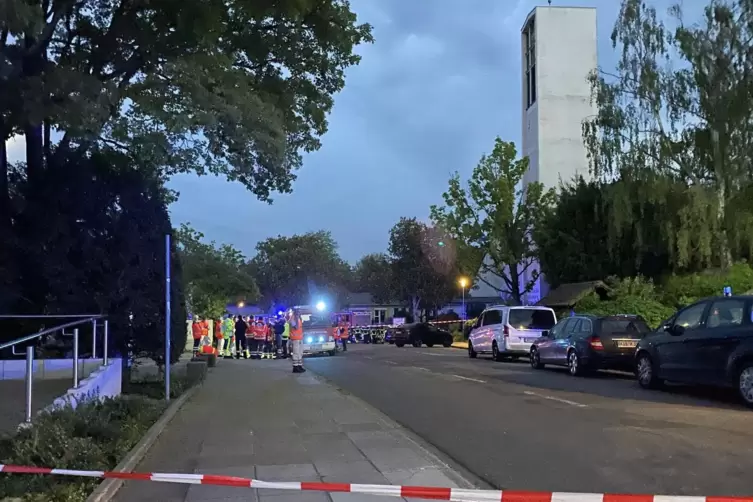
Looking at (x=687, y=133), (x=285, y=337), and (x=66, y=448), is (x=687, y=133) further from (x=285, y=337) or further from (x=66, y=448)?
(x=66, y=448)

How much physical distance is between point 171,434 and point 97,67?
8972 millimetres

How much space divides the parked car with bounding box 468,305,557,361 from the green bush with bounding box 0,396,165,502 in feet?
54.9

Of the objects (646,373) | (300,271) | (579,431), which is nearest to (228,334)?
(646,373)

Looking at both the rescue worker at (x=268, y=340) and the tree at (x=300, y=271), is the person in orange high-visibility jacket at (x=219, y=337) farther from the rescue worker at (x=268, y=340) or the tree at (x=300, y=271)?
the tree at (x=300, y=271)

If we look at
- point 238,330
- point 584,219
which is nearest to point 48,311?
point 238,330

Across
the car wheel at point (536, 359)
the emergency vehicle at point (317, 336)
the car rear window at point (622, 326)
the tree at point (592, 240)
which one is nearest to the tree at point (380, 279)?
the tree at point (592, 240)

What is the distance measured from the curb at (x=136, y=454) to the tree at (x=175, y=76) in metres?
5.28

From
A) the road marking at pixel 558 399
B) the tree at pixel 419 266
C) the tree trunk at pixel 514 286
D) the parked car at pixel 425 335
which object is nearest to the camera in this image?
the road marking at pixel 558 399

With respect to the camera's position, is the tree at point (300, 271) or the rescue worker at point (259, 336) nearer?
the rescue worker at point (259, 336)

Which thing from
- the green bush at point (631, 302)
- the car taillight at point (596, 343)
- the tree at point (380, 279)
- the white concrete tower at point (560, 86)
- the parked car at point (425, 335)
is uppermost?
the white concrete tower at point (560, 86)

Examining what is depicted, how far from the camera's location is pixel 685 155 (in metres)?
31.0

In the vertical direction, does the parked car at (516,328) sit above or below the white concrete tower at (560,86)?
below

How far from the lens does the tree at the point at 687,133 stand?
95.2 feet

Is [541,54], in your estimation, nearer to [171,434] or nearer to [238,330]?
[238,330]
